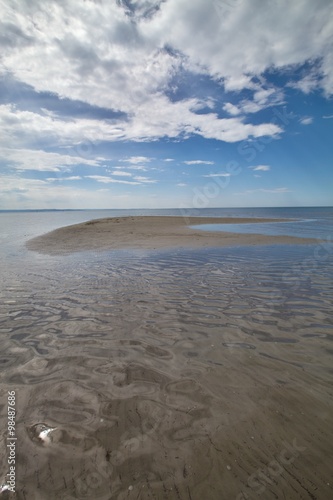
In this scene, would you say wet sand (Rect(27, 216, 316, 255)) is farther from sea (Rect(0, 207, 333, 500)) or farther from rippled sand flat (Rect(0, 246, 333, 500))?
rippled sand flat (Rect(0, 246, 333, 500))

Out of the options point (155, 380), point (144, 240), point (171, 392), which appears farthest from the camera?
point (144, 240)

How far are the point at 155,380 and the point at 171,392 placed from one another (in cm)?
36

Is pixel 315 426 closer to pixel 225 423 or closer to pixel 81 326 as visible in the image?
pixel 225 423

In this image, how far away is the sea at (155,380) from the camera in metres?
2.55

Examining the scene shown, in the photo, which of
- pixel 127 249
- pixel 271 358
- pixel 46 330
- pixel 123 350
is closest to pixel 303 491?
pixel 271 358

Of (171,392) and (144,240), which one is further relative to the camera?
(144,240)

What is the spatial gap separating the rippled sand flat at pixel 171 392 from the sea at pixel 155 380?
16 millimetres

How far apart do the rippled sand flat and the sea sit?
2 centimetres

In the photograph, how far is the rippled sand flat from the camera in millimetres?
2523

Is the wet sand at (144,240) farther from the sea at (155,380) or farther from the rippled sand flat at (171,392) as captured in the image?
the rippled sand flat at (171,392)

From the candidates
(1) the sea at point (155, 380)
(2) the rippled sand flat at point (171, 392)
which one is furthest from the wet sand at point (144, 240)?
(2) the rippled sand flat at point (171, 392)

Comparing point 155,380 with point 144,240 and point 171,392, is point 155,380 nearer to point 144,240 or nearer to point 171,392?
point 171,392

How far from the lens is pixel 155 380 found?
3910 millimetres

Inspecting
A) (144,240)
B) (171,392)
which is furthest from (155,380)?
(144,240)
